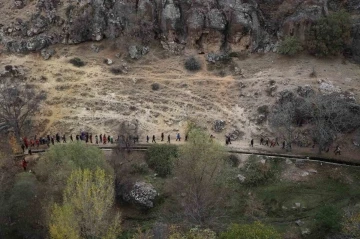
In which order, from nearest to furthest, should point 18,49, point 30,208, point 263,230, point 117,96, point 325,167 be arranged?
1. point 263,230
2. point 30,208
3. point 325,167
4. point 117,96
5. point 18,49

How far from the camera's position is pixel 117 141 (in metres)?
50.5

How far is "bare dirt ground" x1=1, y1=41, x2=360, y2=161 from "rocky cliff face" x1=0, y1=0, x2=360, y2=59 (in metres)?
1.83

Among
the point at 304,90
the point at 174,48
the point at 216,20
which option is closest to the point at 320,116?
the point at 304,90

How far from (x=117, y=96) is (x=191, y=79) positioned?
9.63m

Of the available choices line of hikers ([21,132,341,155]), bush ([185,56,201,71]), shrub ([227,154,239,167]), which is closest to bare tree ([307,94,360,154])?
line of hikers ([21,132,341,155])

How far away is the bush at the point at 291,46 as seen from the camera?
5687cm

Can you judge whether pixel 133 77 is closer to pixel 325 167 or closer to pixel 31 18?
pixel 31 18

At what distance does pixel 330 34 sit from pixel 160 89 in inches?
867

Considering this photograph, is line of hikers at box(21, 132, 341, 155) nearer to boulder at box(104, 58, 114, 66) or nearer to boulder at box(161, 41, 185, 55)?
boulder at box(104, 58, 114, 66)

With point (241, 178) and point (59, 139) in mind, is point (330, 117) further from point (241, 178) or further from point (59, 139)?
point (59, 139)

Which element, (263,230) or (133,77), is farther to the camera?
(133,77)

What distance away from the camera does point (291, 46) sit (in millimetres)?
57000

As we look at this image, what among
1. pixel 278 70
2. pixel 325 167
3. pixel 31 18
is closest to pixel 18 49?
pixel 31 18

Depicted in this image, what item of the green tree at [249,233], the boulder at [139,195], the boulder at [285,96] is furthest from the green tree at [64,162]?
the boulder at [285,96]
